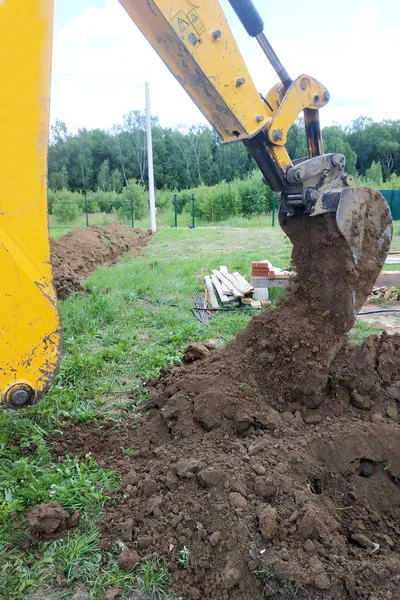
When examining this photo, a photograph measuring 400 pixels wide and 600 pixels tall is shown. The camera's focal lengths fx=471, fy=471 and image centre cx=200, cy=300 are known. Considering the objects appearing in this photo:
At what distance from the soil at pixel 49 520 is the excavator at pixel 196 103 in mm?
856

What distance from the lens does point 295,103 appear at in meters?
3.66

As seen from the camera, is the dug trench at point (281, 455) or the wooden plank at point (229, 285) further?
the wooden plank at point (229, 285)

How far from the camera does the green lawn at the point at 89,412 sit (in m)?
2.45

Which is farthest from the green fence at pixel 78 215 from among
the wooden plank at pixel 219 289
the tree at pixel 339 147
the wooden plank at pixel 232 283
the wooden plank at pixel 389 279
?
the tree at pixel 339 147

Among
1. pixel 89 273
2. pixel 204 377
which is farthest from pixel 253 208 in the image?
pixel 204 377

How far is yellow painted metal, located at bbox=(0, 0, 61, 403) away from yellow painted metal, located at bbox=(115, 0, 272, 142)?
3.04 feet

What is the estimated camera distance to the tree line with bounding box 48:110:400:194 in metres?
61.7

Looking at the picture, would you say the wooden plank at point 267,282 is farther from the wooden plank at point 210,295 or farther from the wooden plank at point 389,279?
the wooden plank at point 389,279

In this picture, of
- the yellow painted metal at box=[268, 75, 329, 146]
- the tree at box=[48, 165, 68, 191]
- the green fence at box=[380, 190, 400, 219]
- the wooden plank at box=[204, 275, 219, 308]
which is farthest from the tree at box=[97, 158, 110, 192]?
the yellow painted metal at box=[268, 75, 329, 146]

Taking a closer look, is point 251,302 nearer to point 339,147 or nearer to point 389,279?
point 389,279

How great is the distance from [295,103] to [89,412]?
121 inches

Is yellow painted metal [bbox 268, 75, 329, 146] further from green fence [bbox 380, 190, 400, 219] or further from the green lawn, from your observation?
green fence [bbox 380, 190, 400, 219]

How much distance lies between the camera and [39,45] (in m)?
2.24

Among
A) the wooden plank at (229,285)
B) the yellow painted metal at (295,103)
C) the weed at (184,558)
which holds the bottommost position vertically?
the weed at (184,558)
